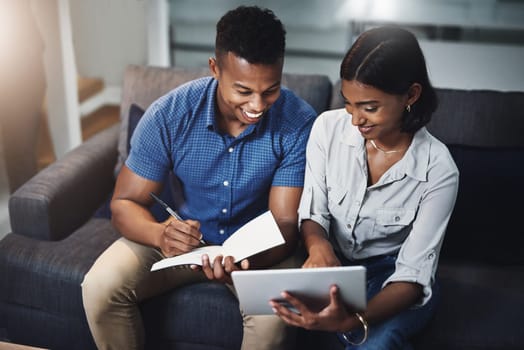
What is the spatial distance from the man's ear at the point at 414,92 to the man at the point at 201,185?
31 cm

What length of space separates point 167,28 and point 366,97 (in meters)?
1.62

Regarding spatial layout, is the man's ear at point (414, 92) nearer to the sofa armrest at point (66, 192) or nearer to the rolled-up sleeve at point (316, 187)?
the rolled-up sleeve at point (316, 187)

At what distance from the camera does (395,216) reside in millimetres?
1518

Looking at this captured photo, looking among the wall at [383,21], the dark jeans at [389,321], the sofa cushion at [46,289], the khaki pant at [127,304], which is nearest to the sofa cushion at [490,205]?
the dark jeans at [389,321]

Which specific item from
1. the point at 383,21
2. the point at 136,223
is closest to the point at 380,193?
the point at 136,223

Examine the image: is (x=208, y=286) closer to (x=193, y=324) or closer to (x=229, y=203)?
(x=193, y=324)

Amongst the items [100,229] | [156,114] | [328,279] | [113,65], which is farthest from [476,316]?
[113,65]

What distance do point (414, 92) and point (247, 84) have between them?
376 mm

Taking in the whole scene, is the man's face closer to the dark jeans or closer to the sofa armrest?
the dark jeans

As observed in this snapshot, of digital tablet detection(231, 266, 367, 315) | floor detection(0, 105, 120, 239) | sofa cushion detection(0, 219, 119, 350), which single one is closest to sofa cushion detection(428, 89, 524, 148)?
digital tablet detection(231, 266, 367, 315)

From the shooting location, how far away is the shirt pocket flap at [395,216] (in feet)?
4.92

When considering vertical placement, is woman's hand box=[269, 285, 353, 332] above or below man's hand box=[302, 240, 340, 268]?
below

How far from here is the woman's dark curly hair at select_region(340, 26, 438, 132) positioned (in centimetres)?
136

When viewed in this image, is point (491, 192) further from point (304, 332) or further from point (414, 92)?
point (304, 332)
